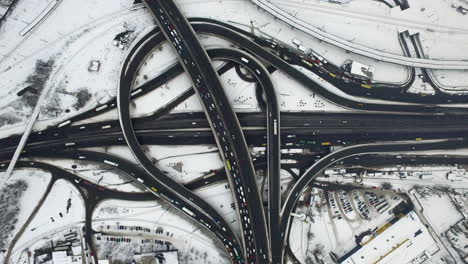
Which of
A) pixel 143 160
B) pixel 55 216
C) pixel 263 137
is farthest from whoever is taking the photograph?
pixel 263 137

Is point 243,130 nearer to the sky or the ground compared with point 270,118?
nearer to the ground

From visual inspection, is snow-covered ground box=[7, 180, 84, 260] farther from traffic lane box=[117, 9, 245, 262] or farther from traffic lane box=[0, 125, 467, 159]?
traffic lane box=[117, 9, 245, 262]

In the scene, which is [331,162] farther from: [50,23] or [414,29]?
[50,23]

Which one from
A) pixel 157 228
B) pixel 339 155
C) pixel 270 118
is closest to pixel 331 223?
pixel 339 155

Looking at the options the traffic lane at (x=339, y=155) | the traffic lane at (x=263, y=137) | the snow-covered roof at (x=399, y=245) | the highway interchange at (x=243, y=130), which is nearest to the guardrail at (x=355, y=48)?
the highway interchange at (x=243, y=130)

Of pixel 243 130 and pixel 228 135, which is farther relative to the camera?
pixel 243 130

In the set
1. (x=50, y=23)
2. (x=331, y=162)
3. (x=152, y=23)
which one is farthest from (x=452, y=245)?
(x=50, y=23)

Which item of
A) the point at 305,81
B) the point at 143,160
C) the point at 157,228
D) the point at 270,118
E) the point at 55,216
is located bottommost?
the point at 157,228

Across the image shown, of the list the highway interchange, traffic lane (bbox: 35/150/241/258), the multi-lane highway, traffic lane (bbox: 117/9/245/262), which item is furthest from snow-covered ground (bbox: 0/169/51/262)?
the multi-lane highway

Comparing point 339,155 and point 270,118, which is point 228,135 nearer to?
point 270,118
